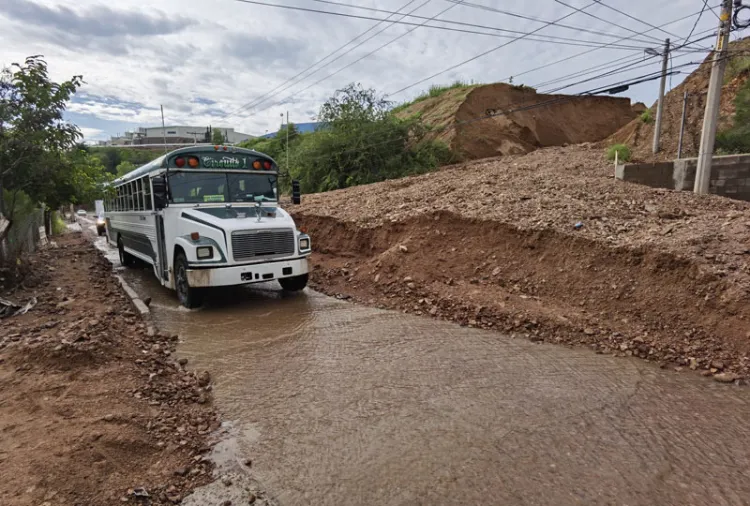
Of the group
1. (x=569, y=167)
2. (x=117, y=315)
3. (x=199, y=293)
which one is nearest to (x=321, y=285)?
(x=199, y=293)

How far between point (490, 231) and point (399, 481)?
6.23 metres

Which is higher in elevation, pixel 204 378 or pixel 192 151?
pixel 192 151

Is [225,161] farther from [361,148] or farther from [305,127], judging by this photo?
[305,127]

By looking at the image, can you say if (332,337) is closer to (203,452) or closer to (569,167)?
(203,452)

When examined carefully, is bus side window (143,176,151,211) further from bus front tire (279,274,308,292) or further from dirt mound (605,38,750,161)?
dirt mound (605,38,750,161)

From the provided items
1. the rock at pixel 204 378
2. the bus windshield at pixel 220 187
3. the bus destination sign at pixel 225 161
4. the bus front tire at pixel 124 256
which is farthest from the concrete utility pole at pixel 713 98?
the bus front tire at pixel 124 256

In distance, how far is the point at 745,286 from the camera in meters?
5.49

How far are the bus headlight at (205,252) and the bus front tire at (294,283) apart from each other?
1.73 m

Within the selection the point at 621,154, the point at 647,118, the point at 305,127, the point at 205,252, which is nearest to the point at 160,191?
the point at 205,252

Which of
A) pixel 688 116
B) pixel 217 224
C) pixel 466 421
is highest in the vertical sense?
pixel 688 116

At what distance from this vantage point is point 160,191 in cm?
750

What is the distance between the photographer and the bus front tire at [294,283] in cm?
851

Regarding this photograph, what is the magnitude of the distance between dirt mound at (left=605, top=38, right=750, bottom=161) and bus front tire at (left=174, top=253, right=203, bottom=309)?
15104mm

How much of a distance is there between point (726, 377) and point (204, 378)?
5686mm
